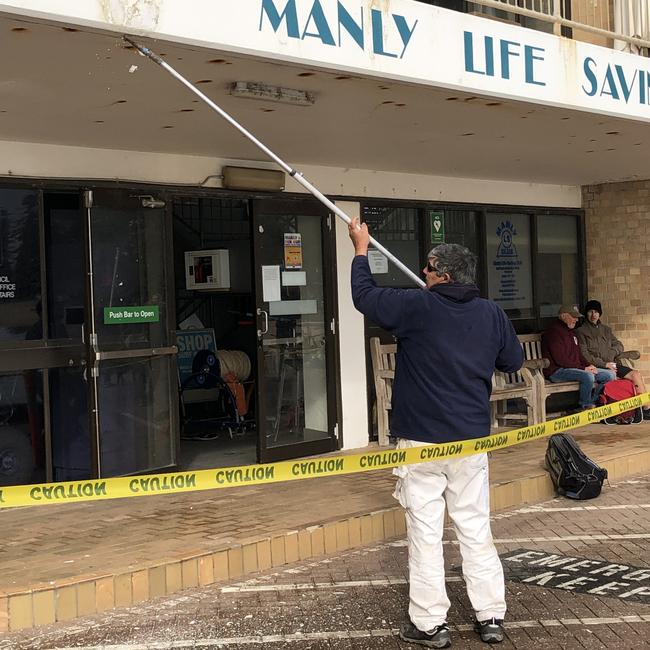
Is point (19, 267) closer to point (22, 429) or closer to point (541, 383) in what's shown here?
point (22, 429)

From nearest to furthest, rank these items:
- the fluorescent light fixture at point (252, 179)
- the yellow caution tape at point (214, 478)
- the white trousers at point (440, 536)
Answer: the yellow caution tape at point (214, 478) → the white trousers at point (440, 536) → the fluorescent light fixture at point (252, 179)

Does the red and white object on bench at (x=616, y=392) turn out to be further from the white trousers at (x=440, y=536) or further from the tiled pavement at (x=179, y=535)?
the white trousers at (x=440, y=536)

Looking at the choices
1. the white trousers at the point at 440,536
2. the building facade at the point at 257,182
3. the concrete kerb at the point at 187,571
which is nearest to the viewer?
the white trousers at the point at 440,536

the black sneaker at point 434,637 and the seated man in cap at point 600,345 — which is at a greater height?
the seated man in cap at point 600,345

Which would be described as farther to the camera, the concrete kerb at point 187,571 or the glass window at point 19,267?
the glass window at point 19,267

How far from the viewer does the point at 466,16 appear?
21.7ft

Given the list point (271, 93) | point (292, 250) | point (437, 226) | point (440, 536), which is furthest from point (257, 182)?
point (440, 536)

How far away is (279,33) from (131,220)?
278cm

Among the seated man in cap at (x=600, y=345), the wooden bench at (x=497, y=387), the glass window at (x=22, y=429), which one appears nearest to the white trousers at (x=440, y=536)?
the glass window at (x=22, y=429)

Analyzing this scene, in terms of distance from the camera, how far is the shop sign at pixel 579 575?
5.27 m

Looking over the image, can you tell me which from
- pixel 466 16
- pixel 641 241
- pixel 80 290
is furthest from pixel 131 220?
pixel 641 241

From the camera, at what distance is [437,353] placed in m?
4.54

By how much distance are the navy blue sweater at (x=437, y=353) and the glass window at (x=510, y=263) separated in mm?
6332

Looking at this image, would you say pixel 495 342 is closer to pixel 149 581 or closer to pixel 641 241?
pixel 149 581
